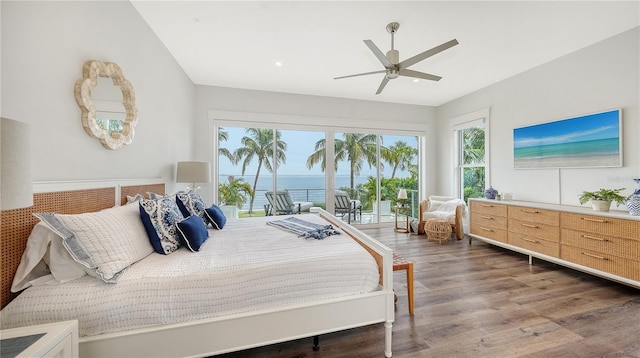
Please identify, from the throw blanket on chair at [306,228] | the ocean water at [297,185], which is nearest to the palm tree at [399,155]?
the ocean water at [297,185]

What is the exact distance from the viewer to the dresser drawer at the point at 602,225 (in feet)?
7.65

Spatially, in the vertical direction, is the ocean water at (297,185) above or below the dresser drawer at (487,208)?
above

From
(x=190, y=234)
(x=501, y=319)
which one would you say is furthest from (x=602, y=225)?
(x=190, y=234)

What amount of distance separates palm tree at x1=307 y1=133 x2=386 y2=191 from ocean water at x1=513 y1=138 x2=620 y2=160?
97.4 inches

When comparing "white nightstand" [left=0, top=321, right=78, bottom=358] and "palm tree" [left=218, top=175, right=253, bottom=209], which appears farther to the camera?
"palm tree" [left=218, top=175, right=253, bottom=209]

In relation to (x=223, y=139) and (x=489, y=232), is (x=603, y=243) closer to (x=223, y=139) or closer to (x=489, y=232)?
(x=489, y=232)

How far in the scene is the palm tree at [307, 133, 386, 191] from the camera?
510 centimetres

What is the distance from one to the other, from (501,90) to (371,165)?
8.42 feet

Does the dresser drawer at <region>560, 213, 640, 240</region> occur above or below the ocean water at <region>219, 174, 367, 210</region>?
below

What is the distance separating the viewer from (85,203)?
1732mm

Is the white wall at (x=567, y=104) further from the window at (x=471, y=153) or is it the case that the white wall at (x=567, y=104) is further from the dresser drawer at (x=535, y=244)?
the dresser drawer at (x=535, y=244)

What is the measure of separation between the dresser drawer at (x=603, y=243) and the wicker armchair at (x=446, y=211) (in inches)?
63.9

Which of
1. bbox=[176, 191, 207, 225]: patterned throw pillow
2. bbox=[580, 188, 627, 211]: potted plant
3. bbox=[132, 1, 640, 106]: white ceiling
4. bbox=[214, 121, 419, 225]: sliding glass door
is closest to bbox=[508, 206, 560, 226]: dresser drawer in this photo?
bbox=[580, 188, 627, 211]: potted plant

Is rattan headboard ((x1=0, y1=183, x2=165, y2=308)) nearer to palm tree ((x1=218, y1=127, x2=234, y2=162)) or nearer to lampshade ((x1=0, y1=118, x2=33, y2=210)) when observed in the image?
lampshade ((x1=0, y1=118, x2=33, y2=210))
